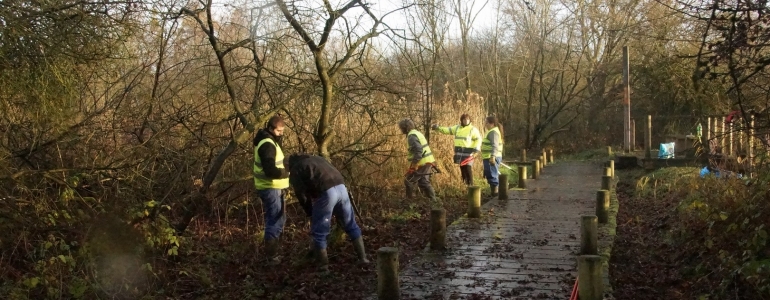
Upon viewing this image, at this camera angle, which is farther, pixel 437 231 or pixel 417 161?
pixel 417 161

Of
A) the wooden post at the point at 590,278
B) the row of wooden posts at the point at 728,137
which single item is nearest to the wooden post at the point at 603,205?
the row of wooden posts at the point at 728,137

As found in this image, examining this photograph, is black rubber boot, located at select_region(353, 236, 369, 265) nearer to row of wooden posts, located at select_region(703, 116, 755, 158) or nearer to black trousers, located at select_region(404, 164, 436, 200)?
row of wooden posts, located at select_region(703, 116, 755, 158)

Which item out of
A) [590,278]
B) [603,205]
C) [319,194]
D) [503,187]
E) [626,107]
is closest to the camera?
[590,278]

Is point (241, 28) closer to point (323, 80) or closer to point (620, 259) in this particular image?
point (323, 80)

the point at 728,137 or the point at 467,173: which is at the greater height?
the point at 728,137

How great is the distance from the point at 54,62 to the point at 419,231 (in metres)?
5.59

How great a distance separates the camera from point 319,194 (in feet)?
23.9

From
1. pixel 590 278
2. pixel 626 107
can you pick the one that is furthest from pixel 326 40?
pixel 626 107

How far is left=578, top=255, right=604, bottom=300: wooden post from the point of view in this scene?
5.59 m

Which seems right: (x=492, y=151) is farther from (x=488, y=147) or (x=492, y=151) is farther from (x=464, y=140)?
(x=464, y=140)

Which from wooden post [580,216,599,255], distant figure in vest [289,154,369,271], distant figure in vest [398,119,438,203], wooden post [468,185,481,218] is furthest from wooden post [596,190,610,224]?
distant figure in vest [289,154,369,271]

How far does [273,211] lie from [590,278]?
394 centimetres

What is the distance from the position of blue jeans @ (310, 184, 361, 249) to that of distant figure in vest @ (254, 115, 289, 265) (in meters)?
0.74

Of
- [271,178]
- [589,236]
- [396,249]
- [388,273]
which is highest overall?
[271,178]
